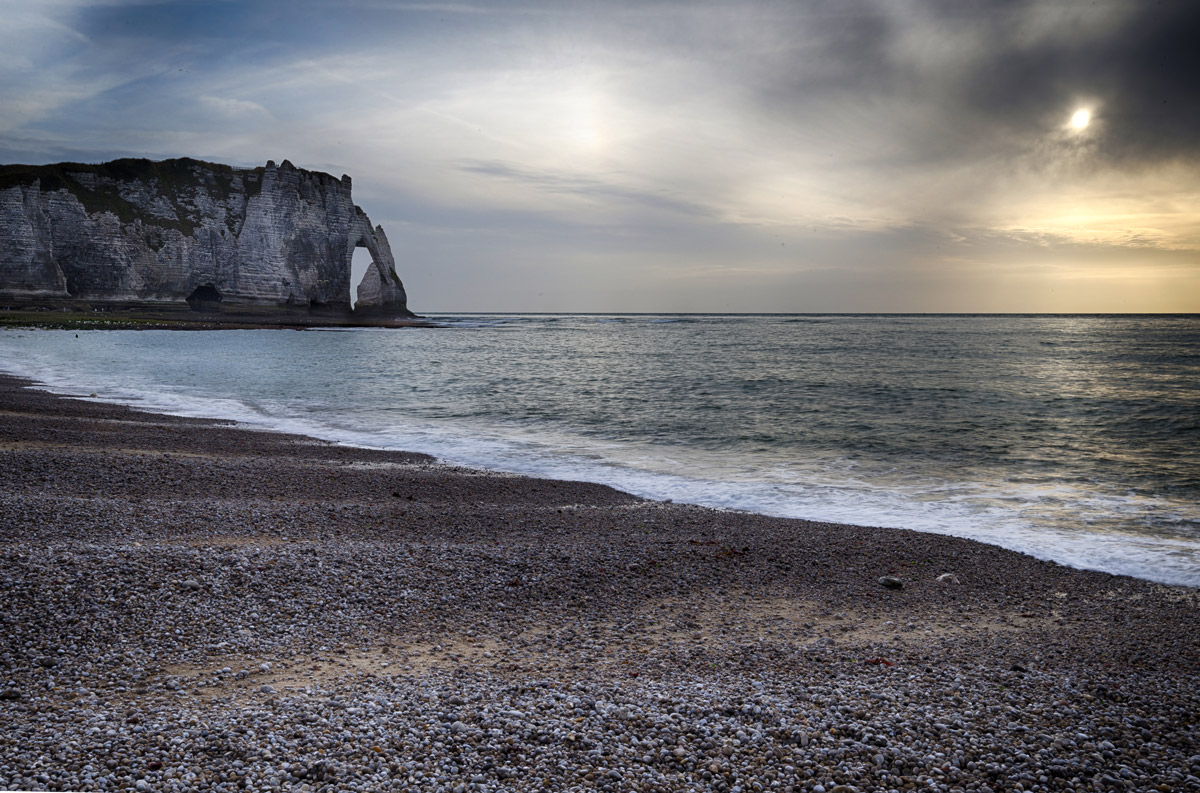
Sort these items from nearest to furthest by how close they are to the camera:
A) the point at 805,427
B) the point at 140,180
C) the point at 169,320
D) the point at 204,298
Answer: the point at 805,427 → the point at 169,320 → the point at 140,180 → the point at 204,298

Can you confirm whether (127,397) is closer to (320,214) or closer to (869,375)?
(869,375)

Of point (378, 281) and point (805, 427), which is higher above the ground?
point (378, 281)

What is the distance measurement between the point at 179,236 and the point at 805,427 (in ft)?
310

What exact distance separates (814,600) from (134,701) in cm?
561

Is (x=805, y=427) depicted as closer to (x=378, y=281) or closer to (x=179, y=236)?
(x=179, y=236)

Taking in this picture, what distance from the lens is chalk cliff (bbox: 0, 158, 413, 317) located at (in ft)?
256

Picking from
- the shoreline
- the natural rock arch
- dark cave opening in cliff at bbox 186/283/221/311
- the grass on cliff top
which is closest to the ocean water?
the shoreline

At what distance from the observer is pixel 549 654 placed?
16.8 feet

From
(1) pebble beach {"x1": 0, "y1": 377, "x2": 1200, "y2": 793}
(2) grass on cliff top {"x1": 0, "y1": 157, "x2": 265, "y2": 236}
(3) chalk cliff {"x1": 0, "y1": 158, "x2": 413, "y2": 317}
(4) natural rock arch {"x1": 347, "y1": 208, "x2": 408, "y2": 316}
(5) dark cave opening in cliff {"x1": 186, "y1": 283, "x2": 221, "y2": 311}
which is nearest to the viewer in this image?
(1) pebble beach {"x1": 0, "y1": 377, "x2": 1200, "y2": 793}

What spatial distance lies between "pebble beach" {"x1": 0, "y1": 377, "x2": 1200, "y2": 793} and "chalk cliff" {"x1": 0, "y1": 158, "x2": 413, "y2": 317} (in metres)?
91.9

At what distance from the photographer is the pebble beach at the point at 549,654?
3549 mm

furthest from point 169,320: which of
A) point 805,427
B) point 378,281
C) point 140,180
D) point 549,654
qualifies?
point 549,654

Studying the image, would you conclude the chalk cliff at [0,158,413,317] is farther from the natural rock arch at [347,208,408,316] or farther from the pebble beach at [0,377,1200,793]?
the pebble beach at [0,377,1200,793]

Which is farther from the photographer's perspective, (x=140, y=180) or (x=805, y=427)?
(x=140, y=180)
